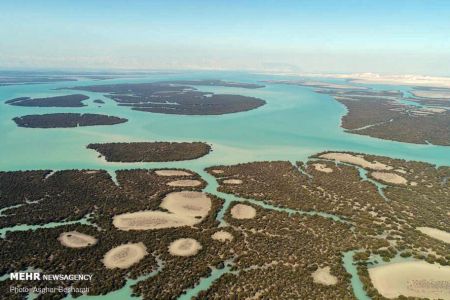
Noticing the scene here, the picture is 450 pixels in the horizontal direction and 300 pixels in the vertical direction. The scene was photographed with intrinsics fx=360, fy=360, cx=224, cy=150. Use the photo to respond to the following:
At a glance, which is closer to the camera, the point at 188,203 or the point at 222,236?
the point at 222,236

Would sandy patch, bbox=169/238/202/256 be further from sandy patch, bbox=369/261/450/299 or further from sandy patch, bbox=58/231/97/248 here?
sandy patch, bbox=369/261/450/299

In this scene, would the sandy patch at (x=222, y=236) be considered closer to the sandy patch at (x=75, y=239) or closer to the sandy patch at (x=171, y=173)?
the sandy patch at (x=75, y=239)

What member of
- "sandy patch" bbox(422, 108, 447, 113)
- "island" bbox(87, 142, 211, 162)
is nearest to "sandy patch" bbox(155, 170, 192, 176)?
"island" bbox(87, 142, 211, 162)

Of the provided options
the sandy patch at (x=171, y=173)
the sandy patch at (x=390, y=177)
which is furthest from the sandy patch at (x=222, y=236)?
the sandy patch at (x=390, y=177)

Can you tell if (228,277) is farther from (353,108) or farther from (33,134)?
(353,108)

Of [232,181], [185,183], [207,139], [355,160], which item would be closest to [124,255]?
[185,183]

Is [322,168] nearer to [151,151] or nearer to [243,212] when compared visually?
[243,212]
